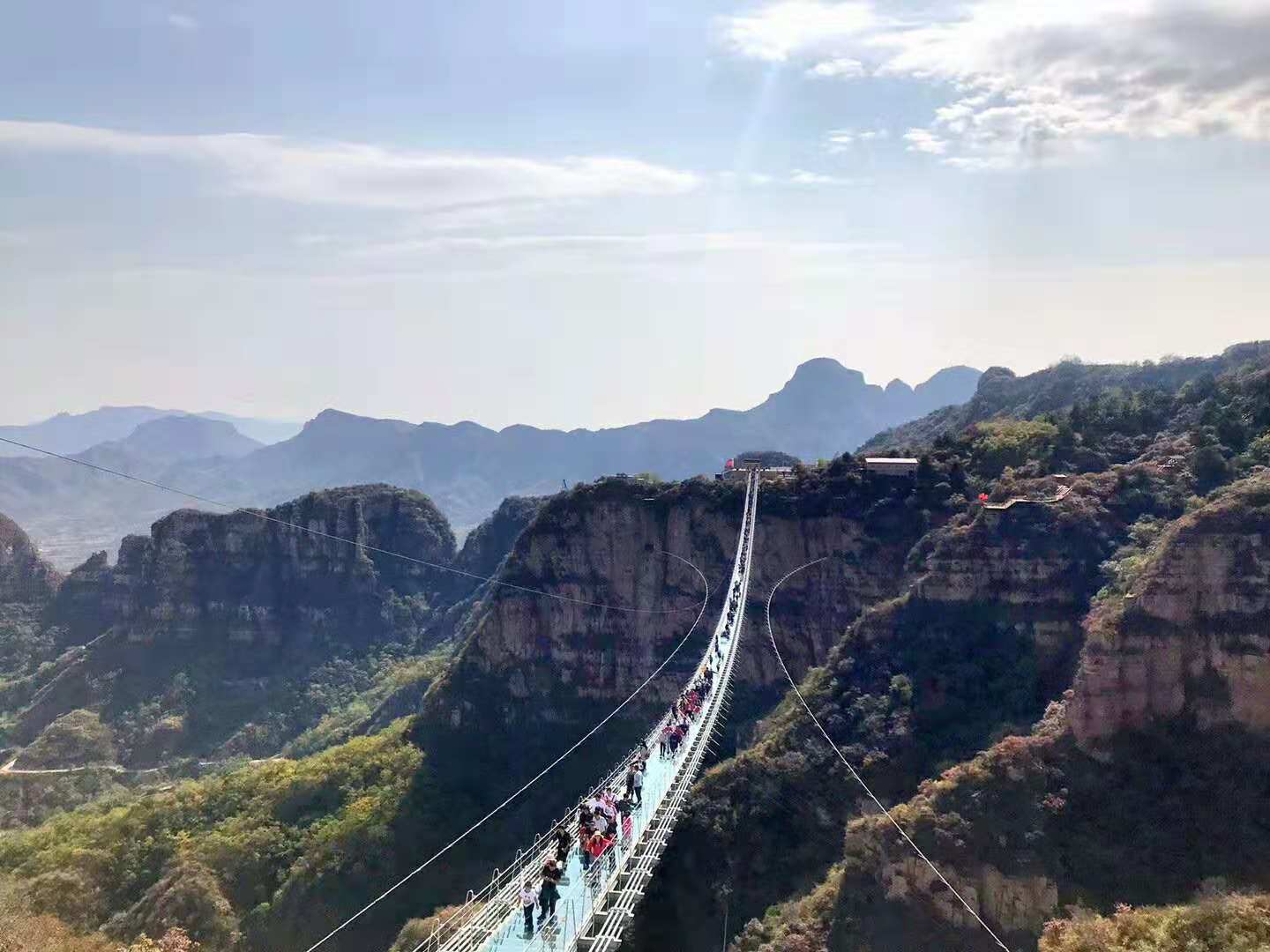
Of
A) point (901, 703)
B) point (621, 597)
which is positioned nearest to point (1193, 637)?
point (901, 703)

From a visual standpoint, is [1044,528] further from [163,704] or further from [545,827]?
[163,704]

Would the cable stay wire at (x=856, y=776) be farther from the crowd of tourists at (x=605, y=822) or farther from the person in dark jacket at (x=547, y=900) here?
the person in dark jacket at (x=547, y=900)

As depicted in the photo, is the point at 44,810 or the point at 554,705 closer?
the point at 554,705

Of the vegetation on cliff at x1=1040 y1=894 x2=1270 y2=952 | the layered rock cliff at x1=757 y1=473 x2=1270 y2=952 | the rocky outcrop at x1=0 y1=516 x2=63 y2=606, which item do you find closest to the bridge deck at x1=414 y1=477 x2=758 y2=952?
the layered rock cliff at x1=757 y1=473 x2=1270 y2=952

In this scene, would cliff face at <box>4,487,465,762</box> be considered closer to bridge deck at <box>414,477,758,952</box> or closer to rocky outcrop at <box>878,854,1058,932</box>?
bridge deck at <box>414,477,758,952</box>

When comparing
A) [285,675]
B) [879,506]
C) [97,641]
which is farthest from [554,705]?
[97,641]
